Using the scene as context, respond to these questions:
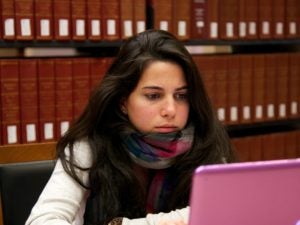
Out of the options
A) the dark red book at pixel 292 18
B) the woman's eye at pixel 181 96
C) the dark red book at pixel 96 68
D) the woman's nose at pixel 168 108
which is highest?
the dark red book at pixel 292 18

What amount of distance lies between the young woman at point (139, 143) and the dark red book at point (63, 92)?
928mm

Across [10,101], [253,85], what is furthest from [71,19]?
[253,85]

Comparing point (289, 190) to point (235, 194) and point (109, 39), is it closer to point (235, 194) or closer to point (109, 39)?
point (235, 194)

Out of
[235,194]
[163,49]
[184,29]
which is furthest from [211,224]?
[184,29]

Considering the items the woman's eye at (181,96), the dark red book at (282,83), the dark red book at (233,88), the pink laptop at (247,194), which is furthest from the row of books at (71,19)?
the pink laptop at (247,194)

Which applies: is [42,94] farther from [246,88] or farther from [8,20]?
[246,88]

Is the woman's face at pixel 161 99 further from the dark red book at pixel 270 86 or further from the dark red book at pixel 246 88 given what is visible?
the dark red book at pixel 270 86

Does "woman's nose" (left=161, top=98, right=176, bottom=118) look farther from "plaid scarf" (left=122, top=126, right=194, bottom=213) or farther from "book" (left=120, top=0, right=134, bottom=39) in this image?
"book" (left=120, top=0, right=134, bottom=39)

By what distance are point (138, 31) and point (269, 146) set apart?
1.05 metres

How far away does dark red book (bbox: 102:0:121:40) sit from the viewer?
221 centimetres

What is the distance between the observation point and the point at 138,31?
231cm

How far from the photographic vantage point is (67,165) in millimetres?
1170

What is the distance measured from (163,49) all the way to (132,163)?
30cm

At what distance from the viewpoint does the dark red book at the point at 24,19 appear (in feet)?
6.66
